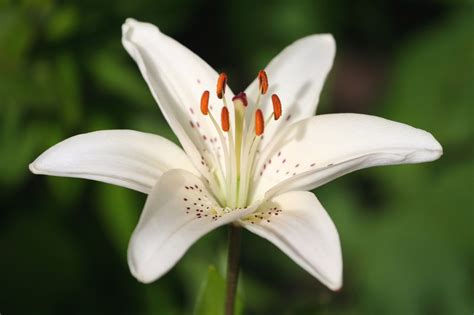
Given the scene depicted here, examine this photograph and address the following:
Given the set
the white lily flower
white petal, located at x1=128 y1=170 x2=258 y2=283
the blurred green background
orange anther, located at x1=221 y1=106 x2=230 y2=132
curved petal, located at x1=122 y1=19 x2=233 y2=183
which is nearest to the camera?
white petal, located at x1=128 y1=170 x2=258 y2=283

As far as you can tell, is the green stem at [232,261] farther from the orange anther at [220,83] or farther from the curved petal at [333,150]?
the orange anther at [220,83]

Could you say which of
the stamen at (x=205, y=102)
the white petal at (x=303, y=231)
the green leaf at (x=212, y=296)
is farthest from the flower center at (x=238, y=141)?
the green leaf at (x=212, y=296)

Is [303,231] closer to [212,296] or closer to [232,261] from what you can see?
[232,261]

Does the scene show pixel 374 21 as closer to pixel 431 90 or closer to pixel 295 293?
pixel 431 90

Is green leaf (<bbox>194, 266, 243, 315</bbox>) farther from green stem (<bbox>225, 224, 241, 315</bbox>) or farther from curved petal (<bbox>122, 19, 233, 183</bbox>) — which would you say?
curved petal (<bbox>122, 19, 233, 183</bbox>)

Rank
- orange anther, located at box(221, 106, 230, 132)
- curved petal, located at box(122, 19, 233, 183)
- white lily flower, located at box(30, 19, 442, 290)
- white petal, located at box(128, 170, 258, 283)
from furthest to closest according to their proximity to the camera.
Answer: curved petal, located at box(122, 19, 233, 183) → orange anther, located at box(221, 106, 230, 132) → white lily flower, located at box(30, 19, 442, 290) → white petal, located at box(128, 170, 258, 283)

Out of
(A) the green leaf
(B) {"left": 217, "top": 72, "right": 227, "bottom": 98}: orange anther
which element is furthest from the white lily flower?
(A) the green leaf
